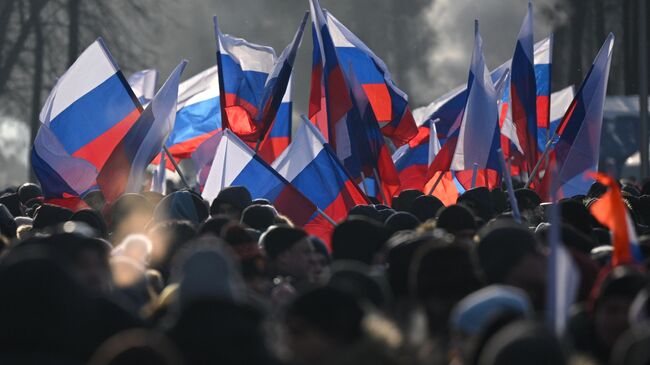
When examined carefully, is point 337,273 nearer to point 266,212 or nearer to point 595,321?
point 595,321

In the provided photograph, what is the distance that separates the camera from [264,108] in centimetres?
1312

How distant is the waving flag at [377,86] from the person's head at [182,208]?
3.93m

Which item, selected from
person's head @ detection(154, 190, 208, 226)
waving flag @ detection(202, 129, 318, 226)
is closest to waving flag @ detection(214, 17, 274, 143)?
waving flag @ detection(202, 129, 318, 226)

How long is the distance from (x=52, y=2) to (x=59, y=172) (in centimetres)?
2111

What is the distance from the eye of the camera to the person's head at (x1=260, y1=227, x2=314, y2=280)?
6.72m

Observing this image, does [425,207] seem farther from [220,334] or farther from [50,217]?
[220,334]

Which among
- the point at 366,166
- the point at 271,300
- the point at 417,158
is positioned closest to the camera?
the point at 271,300

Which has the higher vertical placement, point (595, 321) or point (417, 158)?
point (595, 321)

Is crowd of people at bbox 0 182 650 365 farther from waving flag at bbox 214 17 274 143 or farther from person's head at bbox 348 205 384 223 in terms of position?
waving flag at bbox 214 17 274 143

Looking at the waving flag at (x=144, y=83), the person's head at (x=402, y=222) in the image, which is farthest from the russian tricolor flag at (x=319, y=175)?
the waving flag at (x=144, y=83)

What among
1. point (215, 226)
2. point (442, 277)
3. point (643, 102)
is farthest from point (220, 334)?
point (643, 102)

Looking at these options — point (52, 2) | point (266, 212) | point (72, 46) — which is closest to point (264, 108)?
point (266, 212)

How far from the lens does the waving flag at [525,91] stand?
42.1 ft

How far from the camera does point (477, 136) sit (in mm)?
11977
